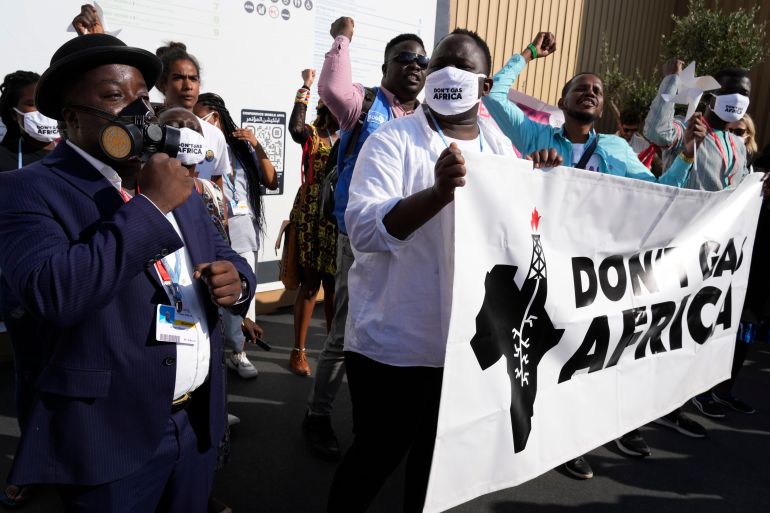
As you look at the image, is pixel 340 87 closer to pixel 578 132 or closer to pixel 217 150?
pixel 217 150

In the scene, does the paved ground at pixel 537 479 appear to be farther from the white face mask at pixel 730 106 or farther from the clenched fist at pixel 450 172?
the white face mask at pixel 730 106

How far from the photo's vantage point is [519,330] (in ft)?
6.39

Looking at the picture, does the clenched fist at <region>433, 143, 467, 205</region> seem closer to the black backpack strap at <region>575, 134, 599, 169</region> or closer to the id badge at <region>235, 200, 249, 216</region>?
the black backpack strap at <region>575, 134, 599, 169</region>

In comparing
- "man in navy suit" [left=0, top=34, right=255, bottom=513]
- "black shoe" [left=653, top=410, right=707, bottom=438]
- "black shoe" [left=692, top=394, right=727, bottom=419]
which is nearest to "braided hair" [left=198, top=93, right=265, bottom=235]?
"man in navy suit" [left=0, top=34, right=255, bottom=513]

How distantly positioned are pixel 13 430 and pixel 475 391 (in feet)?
9.61

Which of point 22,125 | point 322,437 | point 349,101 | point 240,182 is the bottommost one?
point 322,437

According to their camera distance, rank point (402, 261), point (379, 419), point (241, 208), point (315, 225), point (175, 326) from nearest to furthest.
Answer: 1. point (175, 326)
2. point (402, 261)
3. point (379, 419)
4. point (241, 208)
5. point (315, 225)

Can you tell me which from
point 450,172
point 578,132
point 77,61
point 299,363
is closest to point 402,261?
point 450,172

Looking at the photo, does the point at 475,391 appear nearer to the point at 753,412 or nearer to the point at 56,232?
the point at 56,232

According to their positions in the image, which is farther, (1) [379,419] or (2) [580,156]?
(2) [580,156]

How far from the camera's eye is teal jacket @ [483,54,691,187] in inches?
120

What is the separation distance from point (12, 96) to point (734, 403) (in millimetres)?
5442

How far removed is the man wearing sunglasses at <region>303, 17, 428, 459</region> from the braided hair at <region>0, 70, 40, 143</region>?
208 cm

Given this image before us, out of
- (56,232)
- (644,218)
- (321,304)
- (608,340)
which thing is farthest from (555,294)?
(321,304)
